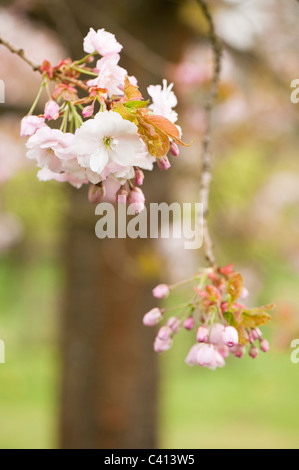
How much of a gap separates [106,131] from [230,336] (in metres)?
0.37

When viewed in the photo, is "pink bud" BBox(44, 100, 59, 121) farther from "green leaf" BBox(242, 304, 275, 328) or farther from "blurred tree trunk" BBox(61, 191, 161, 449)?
"blurred tree trunk" BBox(61, 191, 161, 449)

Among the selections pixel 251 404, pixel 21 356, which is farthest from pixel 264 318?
pixel 21 356

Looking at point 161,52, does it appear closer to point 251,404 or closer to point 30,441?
point 30,441

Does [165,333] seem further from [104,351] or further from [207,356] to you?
[104,351]

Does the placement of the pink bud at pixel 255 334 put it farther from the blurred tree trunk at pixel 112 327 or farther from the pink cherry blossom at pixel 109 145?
the blurred tree trunk at pixel 112 327

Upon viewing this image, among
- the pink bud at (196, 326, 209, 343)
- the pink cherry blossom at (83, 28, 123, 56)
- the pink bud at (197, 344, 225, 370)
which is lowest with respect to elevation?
the pink bud at (197, 344, 225, 370)

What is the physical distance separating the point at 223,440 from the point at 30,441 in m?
2.22

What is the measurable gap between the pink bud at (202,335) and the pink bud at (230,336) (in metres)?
0.05

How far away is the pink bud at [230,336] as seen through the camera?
2.92 feet

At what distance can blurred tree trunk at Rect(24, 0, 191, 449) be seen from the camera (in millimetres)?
3330

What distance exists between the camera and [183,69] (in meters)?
2.75

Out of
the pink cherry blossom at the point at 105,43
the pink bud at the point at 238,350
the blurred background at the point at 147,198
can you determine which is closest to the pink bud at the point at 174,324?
the pink bud at the point at 238,350

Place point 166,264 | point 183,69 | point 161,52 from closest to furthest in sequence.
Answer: point 183,69
point 166,264
point 161,52

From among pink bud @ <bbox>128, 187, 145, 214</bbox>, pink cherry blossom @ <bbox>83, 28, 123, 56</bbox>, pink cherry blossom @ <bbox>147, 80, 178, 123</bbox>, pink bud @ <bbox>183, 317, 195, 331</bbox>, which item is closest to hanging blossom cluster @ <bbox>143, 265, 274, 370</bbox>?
pink bud @ <bbox>183, 317, 195, 331</bbox>
